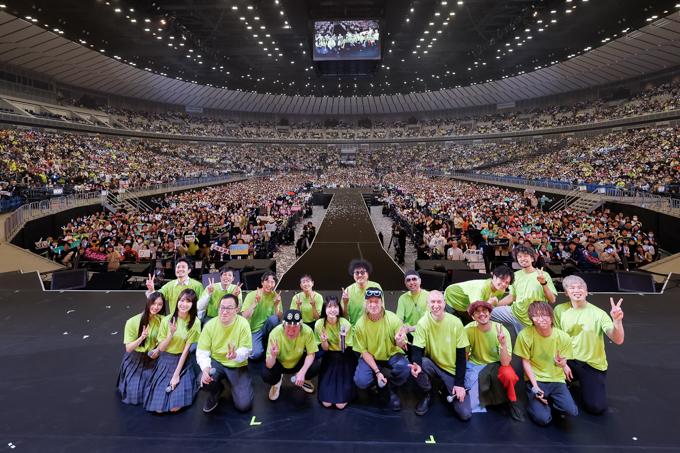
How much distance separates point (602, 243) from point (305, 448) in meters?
10.0

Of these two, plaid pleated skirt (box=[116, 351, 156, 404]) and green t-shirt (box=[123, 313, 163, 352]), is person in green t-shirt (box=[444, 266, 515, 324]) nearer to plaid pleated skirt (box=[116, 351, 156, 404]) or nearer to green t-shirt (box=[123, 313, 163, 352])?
green t-shirt (box=[123, 313, 163, 352])

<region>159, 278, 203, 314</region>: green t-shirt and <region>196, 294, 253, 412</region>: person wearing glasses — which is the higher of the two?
<region>159, 278, 203, 314</region>: green t-shirt

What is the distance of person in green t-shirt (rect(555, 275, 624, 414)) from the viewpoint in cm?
388

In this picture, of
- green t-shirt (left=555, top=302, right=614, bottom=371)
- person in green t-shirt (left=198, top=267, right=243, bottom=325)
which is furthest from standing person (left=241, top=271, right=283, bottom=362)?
green t-shirt (left=555, top=302, right=614, bottom=371)

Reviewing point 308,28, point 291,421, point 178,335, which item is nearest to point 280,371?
point 291,421

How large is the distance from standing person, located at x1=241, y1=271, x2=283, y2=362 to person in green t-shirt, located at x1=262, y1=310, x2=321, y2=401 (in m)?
0.74

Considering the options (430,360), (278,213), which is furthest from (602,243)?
(278,213)

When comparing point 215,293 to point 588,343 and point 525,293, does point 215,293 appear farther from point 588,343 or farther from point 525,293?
point 588,343

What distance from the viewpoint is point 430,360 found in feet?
13.4

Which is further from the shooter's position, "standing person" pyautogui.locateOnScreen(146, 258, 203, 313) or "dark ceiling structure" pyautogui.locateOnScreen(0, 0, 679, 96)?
"dark ceiling structure" pyautogui.locateOnScreen(0, 0, 679, 96)

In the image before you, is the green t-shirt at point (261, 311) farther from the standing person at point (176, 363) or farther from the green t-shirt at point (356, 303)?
the green t-shirt at point (356, 303)

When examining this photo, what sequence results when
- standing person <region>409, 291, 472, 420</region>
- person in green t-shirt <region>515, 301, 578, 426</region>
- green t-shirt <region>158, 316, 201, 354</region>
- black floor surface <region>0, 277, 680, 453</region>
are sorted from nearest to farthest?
1. black floor surface <region>0, 277, 680, 453</region>
2. person in green t-shirt <region>515, 301, 578, 426</region>
3. standing person <region>409, 291, 472, 420</region>
4. green t-shirt <region>158, 316, 201, 354</region>

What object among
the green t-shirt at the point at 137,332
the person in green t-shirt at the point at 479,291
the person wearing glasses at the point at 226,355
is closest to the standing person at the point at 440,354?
the person in green t-shirt at the point at 479,291

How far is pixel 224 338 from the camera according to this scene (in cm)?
402
